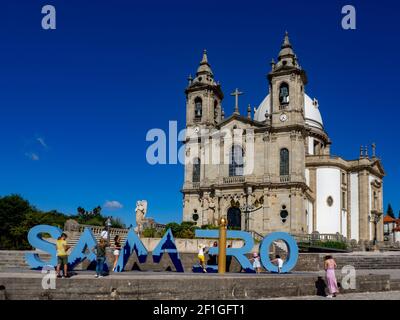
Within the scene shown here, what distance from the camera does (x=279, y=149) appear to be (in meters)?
46.0

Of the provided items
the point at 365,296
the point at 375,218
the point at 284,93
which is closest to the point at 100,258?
the point at 365,296

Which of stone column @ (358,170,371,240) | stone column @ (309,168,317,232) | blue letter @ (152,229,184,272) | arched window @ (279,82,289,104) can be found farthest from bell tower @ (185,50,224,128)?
blue letter @ (152,229,184,272)

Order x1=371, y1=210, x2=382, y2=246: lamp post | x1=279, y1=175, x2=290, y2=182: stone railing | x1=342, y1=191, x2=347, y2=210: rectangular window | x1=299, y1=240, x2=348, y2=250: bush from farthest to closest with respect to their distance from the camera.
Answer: x1=371, y1=210, x2=382, y2=246: lamp post
x1=342, y1=191, x2=347, y2=210: rectangular window
x1=279, y1=175, x2=290, y2=182: stone railing
x1=299, y1=240, x2=348, y2=250: bush

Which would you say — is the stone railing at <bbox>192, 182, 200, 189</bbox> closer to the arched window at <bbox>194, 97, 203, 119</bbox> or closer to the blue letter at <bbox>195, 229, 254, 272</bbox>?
the arched window at <bbox>194, 97, 203, 119</bbox>

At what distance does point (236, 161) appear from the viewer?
48.2 meters

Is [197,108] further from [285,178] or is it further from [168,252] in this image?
[168,252]

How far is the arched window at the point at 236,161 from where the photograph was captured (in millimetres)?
47781

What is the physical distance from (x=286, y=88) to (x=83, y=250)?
34.9 meters

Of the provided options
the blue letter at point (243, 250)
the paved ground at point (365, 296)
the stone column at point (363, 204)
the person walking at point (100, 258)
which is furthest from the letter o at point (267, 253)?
the stone column at point (363, 204)

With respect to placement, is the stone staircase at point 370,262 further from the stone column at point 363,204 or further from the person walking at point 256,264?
the stone column at point 363,204

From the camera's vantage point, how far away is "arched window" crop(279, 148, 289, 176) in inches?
1789

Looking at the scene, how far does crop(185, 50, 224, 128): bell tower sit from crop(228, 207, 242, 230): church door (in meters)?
9.79
